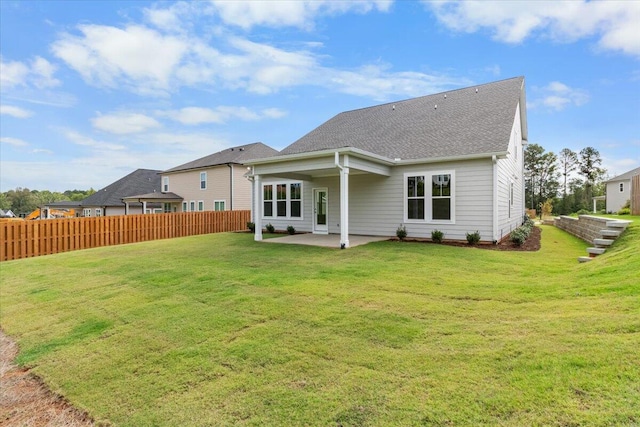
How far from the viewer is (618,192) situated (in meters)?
28.6

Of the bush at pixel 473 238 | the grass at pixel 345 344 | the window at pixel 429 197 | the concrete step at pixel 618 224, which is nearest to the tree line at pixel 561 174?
the concrete step at pixel 618 224

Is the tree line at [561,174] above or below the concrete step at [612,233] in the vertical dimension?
above

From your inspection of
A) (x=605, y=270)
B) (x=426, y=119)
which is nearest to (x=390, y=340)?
(x=605, y=270)

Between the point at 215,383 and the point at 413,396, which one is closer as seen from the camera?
the point at 413,396

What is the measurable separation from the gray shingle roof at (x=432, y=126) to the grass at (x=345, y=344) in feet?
18.9

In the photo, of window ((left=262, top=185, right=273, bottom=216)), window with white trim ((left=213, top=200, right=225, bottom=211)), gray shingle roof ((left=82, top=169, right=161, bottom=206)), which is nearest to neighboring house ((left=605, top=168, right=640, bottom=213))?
window ((left=262, top=185, right=273, bottom=216))

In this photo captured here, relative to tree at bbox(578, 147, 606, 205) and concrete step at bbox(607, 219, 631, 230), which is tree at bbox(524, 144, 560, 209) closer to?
tree at bbox(578, 147, 606, 205)

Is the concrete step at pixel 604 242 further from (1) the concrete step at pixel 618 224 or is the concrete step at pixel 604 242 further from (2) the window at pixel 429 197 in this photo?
(2) the window at pixel 429 197

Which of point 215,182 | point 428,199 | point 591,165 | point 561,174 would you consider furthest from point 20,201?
point 591,165

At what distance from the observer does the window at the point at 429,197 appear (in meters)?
11.2

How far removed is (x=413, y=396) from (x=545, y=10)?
14.9 m

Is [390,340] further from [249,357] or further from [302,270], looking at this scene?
[302,270]

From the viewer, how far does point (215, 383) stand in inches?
116

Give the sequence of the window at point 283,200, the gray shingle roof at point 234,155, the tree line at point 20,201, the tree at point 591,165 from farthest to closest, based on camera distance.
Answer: the tree line at point 20,201 → the tree at point 591,165 → the gray shingle roof at point 234,155 → the window at point 283,200
